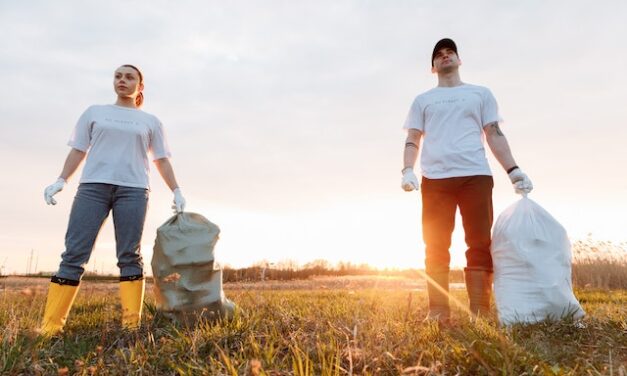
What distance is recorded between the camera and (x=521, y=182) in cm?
409

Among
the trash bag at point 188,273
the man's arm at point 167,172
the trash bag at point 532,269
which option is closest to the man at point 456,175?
the trash bag at point 532,269

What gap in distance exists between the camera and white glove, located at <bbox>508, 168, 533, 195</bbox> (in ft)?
13.4

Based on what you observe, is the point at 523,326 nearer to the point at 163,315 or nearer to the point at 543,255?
the point at 543,255

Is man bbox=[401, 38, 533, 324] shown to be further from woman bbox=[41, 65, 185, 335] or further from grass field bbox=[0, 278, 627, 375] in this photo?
woman bbox=[41, 65, 185, 335]

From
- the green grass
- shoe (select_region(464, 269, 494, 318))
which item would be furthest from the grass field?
shoe (select_region(464, 269, 494, 318))

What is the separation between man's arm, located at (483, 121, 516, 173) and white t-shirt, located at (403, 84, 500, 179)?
56mm

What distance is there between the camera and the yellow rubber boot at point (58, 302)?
12.4 feet

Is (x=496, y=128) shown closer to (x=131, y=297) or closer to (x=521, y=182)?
(x=521, y=182)

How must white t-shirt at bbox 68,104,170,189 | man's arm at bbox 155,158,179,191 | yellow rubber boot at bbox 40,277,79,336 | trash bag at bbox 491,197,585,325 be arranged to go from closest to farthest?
trash bag at bbox 491,197,585,325, yellow rubber boot at bbox 40,277,79,336, white t-shirt at bbox 68,104,170,189, man's arm at bbox 155,158,179,191

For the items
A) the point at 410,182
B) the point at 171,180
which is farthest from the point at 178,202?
the point at 410,182

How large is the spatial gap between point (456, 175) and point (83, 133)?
3009 millimetres

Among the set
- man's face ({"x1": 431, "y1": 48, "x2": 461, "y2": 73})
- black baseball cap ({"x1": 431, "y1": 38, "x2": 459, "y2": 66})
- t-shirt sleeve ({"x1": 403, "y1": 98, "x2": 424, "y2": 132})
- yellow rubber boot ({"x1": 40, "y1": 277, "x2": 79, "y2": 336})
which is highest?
black baseball cap ({"x1": 431, "y1": 38, "x2": 459, "y2": 66})

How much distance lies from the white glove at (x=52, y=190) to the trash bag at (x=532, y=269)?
3.54m

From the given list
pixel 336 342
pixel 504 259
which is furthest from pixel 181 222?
pixel 504 259
